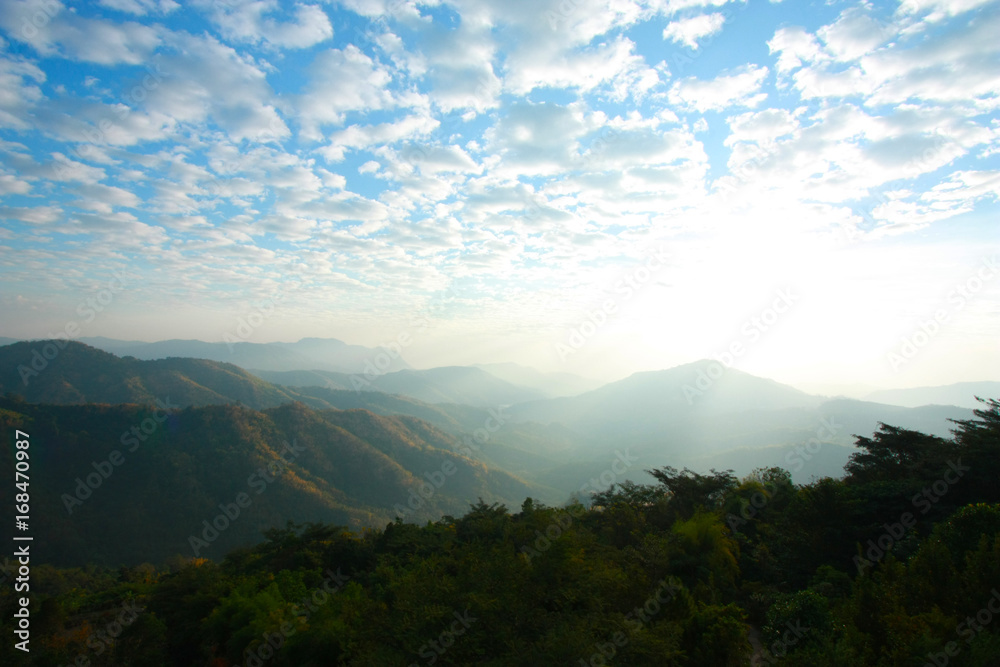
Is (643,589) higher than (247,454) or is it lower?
higher

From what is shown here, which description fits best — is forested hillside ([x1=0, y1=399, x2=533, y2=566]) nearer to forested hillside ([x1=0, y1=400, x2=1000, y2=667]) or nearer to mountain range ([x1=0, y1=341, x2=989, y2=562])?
mountain range ([x1=0, y1=341, x2=989, y2=562])

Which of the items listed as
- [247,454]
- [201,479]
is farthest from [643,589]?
[201,479]

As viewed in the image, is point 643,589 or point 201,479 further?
point 201,479

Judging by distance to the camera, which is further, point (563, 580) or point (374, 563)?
point (374, 563)

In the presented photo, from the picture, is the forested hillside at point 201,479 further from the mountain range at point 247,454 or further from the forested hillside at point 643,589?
the forested hillside at point 643,589

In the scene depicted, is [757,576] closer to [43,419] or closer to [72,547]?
[72,547]

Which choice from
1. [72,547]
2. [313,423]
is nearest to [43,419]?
[72,547]

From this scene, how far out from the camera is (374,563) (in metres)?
20.1

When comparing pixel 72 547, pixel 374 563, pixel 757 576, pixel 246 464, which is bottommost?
pixel 72 547

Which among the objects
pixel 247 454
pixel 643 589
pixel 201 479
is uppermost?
pixel 643 589

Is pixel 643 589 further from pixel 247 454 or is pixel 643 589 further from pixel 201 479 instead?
pixel 201 479

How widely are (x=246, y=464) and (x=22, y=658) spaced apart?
109m

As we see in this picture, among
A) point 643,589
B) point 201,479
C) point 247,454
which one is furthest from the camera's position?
point 247,454

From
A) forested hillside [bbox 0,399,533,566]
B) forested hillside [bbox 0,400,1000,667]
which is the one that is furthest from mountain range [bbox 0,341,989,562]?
forested hillside [bbox 0,400,1000,667]
